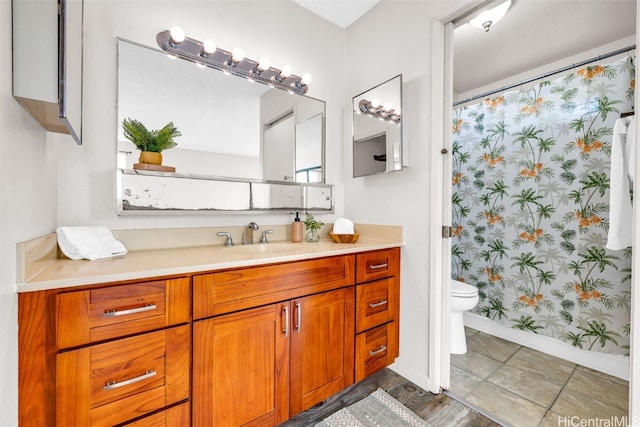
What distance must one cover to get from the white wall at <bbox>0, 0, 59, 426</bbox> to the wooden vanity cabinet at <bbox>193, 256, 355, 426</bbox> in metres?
0.45

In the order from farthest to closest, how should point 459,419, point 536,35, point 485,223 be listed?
point 485,223 < point 536,35 < point 459,419

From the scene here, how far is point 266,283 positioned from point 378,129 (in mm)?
1223

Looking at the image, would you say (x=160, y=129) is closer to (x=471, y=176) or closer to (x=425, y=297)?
(x=425, y=297)

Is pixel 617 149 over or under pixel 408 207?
over

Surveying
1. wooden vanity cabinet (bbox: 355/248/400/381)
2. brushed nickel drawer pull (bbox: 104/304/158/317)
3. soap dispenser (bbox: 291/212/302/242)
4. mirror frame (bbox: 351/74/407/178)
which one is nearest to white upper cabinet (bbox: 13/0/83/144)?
brushed nickel drawer pull (bbox: 104/304/158/317)

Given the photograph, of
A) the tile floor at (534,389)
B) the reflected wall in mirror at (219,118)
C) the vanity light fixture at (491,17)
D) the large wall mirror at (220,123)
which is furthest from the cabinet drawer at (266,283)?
the vanity light fixture at (491,17)

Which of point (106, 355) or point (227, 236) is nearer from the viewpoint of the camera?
point (106, 355)

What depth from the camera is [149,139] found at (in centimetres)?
138

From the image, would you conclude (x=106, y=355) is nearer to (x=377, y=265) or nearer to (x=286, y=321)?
(x=286, y=321)

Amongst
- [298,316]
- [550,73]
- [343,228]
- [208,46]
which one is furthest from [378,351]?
[550,73]

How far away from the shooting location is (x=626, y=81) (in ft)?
5.65

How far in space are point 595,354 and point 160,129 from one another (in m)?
3.04

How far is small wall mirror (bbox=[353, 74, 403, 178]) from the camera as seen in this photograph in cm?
165

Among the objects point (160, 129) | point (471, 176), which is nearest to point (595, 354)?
point (471, 176)
